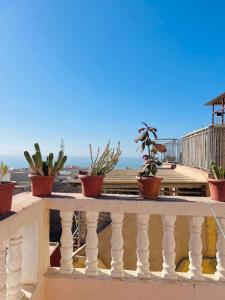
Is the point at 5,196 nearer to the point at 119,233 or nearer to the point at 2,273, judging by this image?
the point at 2,273

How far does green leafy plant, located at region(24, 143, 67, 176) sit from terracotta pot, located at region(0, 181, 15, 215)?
538 millimetres

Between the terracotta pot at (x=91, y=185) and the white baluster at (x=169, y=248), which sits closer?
the white baluster at (x=169, y=248)

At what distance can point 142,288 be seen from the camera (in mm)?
2262

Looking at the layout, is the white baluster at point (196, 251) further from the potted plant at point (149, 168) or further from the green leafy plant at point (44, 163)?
the green leafy plant at point (44, 163)

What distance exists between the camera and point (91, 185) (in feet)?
7.93

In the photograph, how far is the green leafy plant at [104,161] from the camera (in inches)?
98.1

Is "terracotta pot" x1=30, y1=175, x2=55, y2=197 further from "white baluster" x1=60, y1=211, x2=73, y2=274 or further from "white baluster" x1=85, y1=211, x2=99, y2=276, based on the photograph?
"white baluster" x1=85, y1=211, x2=99, y2=276

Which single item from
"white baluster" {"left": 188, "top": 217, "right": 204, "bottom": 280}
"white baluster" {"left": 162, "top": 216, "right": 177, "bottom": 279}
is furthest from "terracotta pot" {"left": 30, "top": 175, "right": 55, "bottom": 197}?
"white baluster" {"left": 188, "top": 217, "right": 204, "bottom": 280}

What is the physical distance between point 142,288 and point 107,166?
41.4 inches

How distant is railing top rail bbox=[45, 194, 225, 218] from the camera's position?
87.7 inches

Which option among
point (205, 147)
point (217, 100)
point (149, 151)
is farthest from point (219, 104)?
point (149, 151)

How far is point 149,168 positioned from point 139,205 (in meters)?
0.34

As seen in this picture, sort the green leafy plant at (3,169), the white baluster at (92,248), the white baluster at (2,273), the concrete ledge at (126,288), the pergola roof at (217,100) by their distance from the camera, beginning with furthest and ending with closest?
the pergola roof at (217,100) → the white baluster at (92,248) → the concrete ledge at (126,288) → the green leafy plant at (3,169) → the white baluster at (2,273)

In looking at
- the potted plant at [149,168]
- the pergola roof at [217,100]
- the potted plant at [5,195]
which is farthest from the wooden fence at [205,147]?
the potted plant at [5,195]
